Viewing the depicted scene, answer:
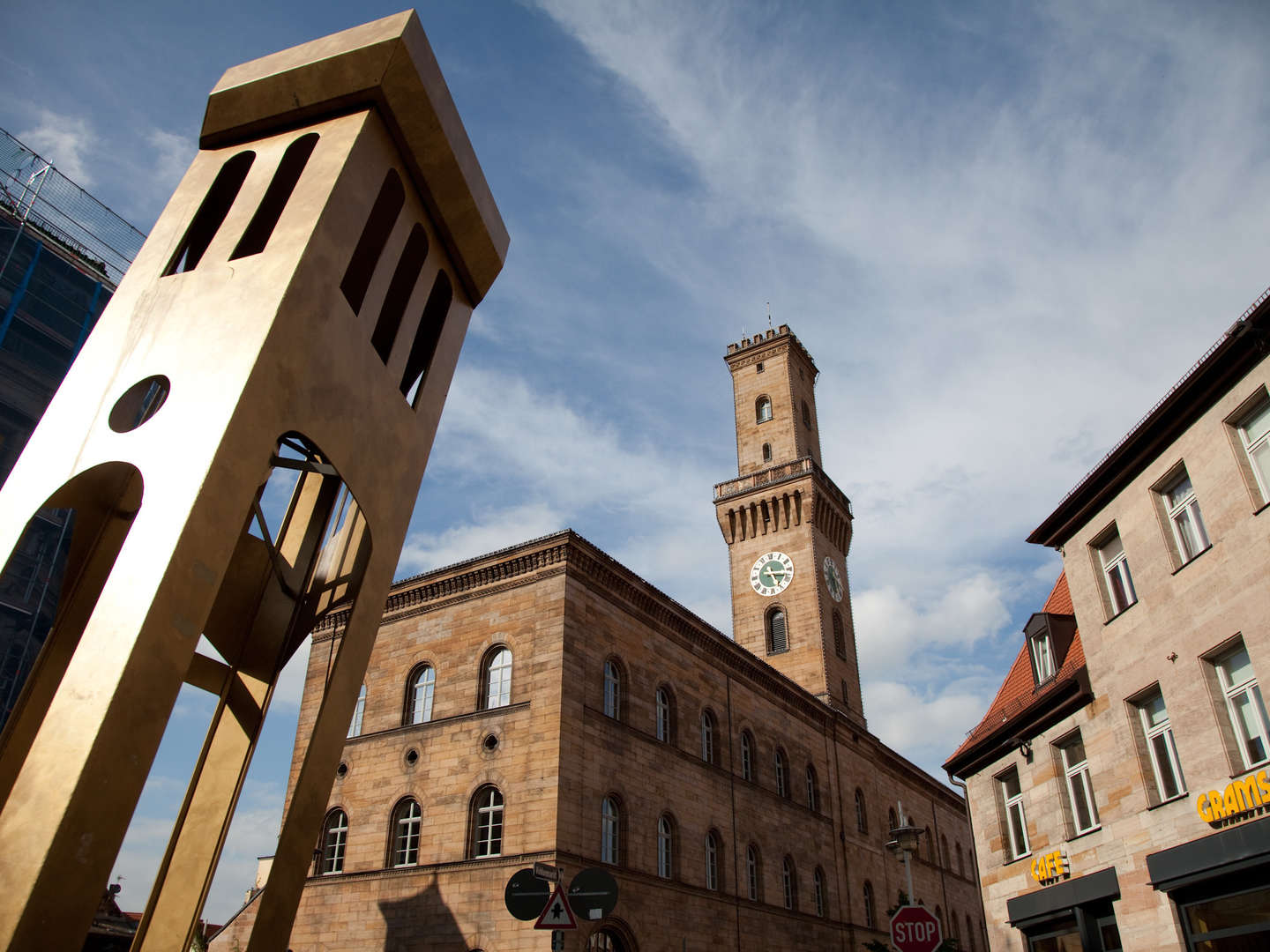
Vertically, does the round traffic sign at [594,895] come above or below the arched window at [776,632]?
below

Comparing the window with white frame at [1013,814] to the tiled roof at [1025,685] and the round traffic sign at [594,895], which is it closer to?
the tiled roof at [1025,685]

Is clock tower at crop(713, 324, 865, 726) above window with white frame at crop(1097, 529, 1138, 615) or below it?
above

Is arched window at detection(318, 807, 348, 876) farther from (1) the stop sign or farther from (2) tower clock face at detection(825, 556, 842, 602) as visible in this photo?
(2) tower clock face at detection(825, 556, 842, 602)

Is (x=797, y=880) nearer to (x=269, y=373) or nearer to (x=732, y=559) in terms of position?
(x=732, y=559)

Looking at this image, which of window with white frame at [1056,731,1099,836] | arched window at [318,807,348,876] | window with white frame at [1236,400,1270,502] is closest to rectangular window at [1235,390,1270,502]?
window with white frame at [1236,400,1270,502]

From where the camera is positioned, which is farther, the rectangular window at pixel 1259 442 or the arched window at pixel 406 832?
the arched window at pixel 406 832

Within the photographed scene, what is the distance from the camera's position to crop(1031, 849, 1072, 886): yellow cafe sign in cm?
1659

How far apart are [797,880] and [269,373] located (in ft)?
95.3

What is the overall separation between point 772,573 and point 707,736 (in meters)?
16.9

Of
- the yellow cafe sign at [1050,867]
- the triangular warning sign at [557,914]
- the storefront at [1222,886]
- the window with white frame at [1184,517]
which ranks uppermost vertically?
the window with white frame at [1184,517]

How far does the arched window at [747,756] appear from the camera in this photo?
30734 mm

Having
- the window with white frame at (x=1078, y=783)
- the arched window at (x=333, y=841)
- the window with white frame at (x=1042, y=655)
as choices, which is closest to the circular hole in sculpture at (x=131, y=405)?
the window with white frame at (x=1078, y=783)

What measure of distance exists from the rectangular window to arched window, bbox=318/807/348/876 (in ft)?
74.2

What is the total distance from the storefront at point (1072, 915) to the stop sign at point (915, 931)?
544cm
